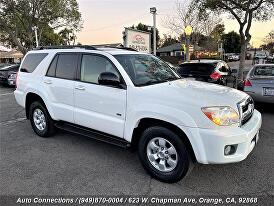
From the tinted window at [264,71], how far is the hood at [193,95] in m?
3.88

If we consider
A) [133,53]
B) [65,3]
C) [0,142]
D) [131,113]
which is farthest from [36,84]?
[65,3]

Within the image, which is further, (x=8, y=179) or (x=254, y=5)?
(x=254, y=5)

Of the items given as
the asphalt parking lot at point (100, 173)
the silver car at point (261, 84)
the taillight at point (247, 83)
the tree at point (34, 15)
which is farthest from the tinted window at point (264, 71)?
the tree at point (34, 15)

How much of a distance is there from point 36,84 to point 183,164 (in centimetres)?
355

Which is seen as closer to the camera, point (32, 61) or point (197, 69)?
point (32, 61)

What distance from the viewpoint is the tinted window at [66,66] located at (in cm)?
508

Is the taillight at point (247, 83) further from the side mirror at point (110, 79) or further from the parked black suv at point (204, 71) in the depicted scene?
the side mirror at point (110, 79)

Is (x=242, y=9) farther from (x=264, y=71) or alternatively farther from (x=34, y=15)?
(x=34, y=15)

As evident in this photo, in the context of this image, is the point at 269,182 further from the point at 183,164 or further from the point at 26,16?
the point at 26,16

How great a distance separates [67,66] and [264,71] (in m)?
5.34

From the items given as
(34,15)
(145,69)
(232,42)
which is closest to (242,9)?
(145,69)

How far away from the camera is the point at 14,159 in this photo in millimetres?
4848

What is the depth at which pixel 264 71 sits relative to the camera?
7.69m

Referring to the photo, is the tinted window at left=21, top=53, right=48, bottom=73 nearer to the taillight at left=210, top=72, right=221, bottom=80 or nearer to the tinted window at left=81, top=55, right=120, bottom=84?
the tinted window at left=81, top=55, right=120, bottom=84
